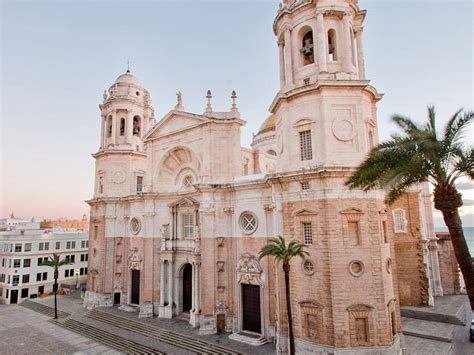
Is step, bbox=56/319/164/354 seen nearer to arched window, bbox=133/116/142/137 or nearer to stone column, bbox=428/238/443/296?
arched window, bbox=133/116/142/137

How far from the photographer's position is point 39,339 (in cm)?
2353

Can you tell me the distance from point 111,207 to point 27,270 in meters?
19.2

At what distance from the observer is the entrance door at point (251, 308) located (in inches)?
832

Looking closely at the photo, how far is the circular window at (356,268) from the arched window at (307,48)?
12363mm

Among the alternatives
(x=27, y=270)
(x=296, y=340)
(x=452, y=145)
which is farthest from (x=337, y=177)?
(x=27, y=270)

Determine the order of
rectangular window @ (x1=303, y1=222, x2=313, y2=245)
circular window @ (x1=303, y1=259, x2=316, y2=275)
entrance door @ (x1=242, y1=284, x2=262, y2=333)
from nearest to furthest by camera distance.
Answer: circular window @ (x1=303, y1=259, x2=316, y2=275) < rectangular window @ (x1=303, y1=222, x2=313, y2=245) < entrance door @ (x1=242, y1=284, x2=262, y2=333)

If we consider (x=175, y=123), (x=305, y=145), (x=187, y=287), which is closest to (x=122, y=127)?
(x=175, y=123)

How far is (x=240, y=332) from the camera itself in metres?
21.2

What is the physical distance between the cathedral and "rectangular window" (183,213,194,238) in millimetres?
127

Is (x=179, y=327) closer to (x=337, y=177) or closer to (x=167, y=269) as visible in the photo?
(x=167, y=269)

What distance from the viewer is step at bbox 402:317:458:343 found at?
2012 cm

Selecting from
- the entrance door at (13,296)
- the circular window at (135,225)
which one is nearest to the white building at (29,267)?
the entrance door at (13,296)

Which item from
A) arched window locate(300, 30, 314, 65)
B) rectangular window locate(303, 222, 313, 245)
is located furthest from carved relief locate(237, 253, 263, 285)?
arched window locate(300, 30, 314, 65)

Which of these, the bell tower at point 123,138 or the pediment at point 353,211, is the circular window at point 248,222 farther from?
the bell tower at point 123,138
